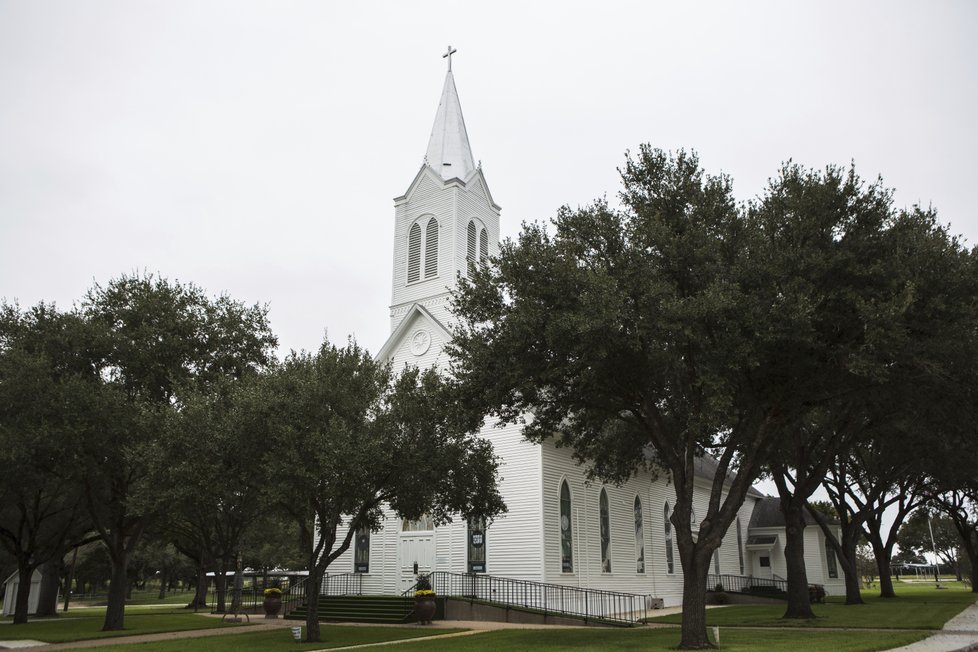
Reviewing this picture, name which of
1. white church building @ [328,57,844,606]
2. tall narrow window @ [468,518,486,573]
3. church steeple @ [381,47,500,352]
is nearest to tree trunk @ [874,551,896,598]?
white church building @ [328,57,844,606]

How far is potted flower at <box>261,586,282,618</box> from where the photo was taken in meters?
30.7

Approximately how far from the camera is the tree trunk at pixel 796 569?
26.9 meters

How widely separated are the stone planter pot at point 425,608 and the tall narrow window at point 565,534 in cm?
566

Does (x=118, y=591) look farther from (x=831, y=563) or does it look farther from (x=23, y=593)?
(x=831, y=563)

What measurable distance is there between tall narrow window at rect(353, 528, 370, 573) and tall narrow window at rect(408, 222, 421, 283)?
39.4 ft

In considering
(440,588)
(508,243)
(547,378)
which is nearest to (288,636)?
(440,588)

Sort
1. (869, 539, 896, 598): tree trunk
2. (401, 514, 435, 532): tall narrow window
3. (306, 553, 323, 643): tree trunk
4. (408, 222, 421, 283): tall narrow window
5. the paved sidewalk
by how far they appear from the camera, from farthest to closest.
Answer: (869, 539, 896, 598): tree trunk
(408, 222, 421, 283): tall narrow window
(401, 514, 435, 532): tall narrow window
(306, 553, 323, 643): tree trunk
the paved sidewalk

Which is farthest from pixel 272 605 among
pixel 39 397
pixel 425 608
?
pixel 39 397

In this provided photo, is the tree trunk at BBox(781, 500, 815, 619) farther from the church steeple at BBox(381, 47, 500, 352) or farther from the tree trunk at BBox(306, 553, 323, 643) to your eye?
the tree trunk at BBox(306, 553, 323, 643)

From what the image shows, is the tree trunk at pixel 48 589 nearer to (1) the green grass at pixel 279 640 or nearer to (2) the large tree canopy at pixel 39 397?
(2) the large tree canopy at pixel 39 397

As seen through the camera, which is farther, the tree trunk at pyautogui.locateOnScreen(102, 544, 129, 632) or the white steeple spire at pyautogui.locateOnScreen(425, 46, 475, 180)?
the white steeple spire at pyautogui.locateOnScreen(425, 46, 475, 180)

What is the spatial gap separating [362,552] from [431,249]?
46.5 ft

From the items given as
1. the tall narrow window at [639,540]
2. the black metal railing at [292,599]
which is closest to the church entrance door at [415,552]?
the black metal railing at [292,599]

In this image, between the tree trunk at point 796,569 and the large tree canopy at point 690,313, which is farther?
the tree trunk at point 796,569
